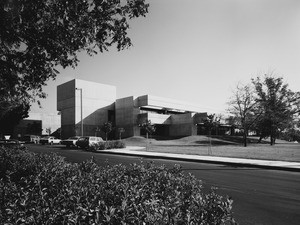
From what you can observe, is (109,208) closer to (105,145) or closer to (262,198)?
(262,198)

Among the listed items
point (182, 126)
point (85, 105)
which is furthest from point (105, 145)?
point (182, 126)

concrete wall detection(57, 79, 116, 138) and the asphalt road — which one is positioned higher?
concrete wall detection(57, 79, 116, 138)

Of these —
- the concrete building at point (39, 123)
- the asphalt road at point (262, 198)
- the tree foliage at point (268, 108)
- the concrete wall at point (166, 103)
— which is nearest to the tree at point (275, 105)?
the tree foliage at point (268, 108)

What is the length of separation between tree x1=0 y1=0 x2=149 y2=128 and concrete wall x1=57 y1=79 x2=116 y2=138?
150 feet

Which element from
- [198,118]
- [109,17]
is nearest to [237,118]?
[198,118]

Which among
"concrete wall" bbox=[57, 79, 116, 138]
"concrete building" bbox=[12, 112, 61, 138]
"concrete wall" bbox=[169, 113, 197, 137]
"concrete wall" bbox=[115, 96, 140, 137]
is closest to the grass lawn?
"concrete wall" bbox=[169, 113, 197, 137]

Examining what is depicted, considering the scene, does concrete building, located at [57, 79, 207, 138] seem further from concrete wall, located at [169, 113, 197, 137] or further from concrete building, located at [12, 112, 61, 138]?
concrete building, located at [12, 112, 61, 138]

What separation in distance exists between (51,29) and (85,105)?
50133 millimetres

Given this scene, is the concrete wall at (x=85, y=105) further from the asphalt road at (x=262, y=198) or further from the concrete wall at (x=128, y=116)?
the asphalt road at (x=262, y=198)

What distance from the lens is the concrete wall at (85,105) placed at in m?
53.8

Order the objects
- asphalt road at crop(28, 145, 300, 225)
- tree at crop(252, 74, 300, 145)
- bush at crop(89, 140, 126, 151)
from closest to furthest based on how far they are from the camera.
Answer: asphalt road at crop(28, 145, 300, 225)
bush at crop(89, 140, 126, 151)
tree at crop(252, 74, 300, 145)

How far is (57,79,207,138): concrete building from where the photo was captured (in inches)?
2099

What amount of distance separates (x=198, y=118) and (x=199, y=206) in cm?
5307

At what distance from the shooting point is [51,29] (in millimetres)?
6227
